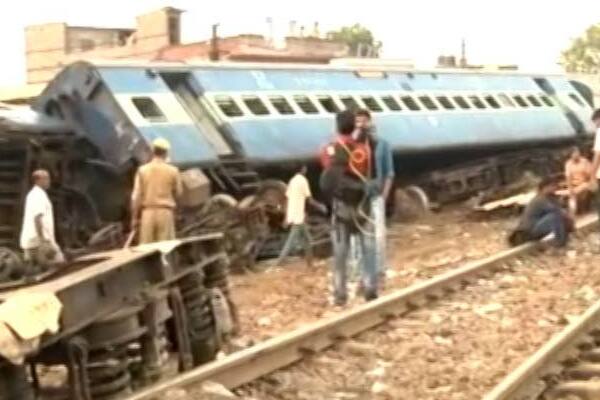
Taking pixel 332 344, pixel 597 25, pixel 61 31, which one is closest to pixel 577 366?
pixel 332 344

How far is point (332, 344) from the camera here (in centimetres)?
913

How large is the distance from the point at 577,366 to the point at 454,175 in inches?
Answer: 644

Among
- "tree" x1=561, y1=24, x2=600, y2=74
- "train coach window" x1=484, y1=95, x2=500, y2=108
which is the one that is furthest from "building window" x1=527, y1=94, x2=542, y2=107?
"tree" x1=561, y1=24, x2=600, y2=74

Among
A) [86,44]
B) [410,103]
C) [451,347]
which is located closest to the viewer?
[451,347]

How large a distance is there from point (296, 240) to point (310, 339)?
8558mm

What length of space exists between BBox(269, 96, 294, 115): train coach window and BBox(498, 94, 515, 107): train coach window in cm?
772

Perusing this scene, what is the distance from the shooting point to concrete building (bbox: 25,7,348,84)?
151 ft

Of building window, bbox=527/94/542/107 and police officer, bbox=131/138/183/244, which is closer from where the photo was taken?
police officer, bbox=131/138/183/244

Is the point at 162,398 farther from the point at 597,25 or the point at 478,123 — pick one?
the point at 597,25

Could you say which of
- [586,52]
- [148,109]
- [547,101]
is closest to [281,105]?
[148,109]

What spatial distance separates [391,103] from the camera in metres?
22.4

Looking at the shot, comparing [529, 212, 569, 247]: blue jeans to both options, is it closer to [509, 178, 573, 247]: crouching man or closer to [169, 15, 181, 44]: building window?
[509, 178, 573, 247]: crouching man

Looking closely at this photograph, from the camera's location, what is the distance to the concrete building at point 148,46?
4612cm

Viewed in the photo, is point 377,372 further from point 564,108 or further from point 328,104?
point 564,108
